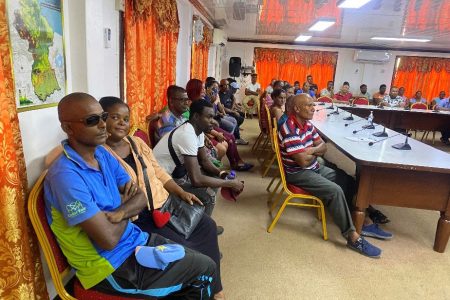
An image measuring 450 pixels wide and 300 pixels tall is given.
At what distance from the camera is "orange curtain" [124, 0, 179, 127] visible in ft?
8.64

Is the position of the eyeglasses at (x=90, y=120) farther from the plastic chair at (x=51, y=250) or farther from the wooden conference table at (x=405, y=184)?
the wooden conference table at (x=405, y=184)

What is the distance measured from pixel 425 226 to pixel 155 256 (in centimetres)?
260

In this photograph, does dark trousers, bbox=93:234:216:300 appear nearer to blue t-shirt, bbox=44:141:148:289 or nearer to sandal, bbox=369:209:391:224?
blue t-shirt, bbox=44:141:148:289

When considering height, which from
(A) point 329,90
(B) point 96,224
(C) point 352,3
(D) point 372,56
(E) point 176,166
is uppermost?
(C) point 352,3

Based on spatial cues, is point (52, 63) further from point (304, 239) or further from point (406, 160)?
point (406, 160)

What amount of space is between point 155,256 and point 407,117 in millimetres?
→ 6511

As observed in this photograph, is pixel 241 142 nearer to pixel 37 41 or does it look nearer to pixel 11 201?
pixel 37 41

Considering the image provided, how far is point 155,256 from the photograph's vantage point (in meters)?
1.23

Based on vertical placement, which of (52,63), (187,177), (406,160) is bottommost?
(187,177)

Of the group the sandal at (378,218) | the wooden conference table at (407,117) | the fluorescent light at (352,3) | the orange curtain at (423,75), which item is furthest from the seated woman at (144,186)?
the orange curtain at (423,75)

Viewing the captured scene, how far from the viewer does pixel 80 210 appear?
1078 millimetres

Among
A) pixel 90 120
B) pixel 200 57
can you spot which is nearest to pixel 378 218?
pixel 90 120

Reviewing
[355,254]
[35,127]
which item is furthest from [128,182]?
[355,254]

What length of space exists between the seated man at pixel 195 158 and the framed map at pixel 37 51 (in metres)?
0.71
